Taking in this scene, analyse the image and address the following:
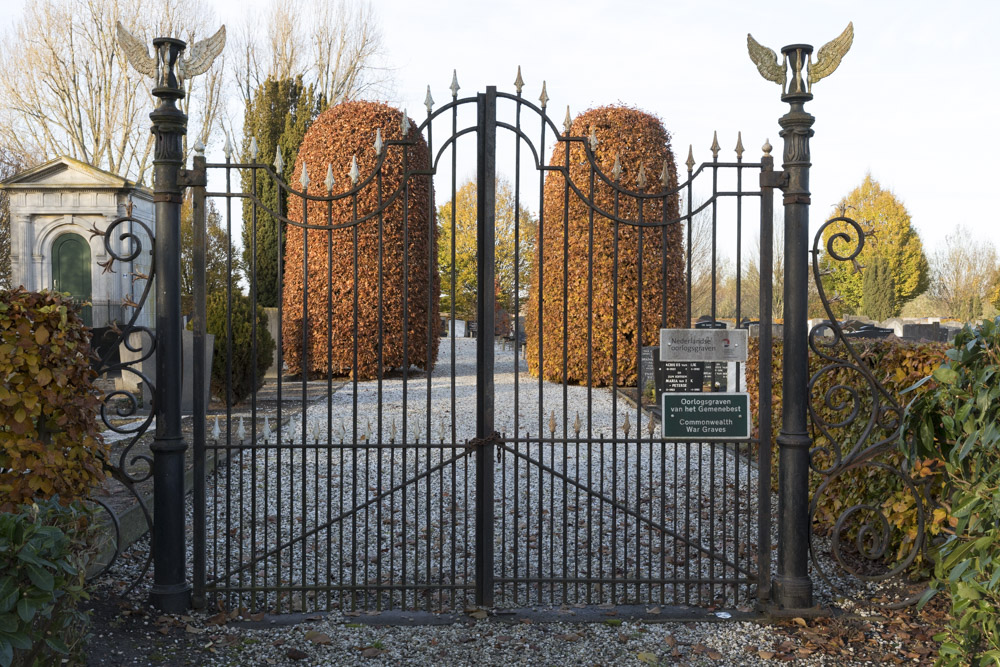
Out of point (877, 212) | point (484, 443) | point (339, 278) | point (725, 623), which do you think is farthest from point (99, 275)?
point (877, 212)

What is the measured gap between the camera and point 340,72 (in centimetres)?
2580

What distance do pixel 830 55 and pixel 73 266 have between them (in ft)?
44.5

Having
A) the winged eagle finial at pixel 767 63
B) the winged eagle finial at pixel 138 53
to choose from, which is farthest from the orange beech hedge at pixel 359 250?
the winged eagle finial at pixel 767 63

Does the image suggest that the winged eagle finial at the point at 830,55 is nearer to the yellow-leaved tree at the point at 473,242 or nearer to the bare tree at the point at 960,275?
the yellow-leaved tree at the point at 473,242

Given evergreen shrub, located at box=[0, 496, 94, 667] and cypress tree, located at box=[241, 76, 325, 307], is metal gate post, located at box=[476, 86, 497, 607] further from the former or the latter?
cypress tree, located at box=[241, 76, 325, 307]

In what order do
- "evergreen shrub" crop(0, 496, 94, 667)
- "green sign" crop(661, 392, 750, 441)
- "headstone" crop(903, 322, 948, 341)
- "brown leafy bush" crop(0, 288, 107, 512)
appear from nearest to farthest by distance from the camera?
1. "evergreen shrub" crop(0, 496, 94, 667)
2. "brown leafy bush" crop(0, 288, 107, 512)
3. "green sign" crop(661, 392, 750, 441)
4. "headstone" crop(903, 322, 948, 341)

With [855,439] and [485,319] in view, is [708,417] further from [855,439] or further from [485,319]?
[855,439]

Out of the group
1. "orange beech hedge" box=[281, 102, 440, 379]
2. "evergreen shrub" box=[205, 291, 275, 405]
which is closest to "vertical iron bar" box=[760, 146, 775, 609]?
"evergreen shrub" box=[205, 291, 275, 405]

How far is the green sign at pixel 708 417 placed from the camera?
13.8 feet

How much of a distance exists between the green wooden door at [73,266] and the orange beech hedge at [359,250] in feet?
11.7

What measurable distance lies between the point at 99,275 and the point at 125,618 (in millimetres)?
11324

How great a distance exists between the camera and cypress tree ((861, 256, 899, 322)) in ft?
132

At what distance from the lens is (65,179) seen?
13281mm

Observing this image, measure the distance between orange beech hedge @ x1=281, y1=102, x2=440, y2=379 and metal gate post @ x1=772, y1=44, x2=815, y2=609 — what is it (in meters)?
9.95
